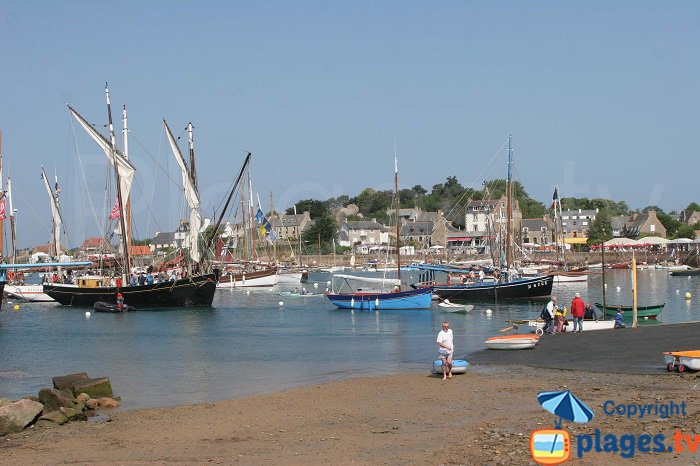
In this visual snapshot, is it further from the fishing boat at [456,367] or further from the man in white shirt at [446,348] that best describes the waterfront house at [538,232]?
the man in white shirt at [446,348]

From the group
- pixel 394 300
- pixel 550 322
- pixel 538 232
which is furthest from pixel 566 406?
pixel 538 232

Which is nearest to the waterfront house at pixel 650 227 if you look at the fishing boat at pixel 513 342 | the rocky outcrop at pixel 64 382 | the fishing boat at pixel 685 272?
the fishing boat at pixel 685 272

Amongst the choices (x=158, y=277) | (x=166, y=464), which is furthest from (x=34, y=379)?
(x=158, y=277)

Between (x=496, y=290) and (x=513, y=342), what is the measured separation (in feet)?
120

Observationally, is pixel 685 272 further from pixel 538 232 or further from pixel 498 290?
pixel 538 232

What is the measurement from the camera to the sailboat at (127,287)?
72062 mm

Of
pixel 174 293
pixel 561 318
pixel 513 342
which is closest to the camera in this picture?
pixel 513 342

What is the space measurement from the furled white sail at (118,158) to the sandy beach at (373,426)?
51416 millimetres

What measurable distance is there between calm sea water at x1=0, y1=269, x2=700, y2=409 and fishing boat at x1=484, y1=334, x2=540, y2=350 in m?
1.67

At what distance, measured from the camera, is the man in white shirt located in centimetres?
2605

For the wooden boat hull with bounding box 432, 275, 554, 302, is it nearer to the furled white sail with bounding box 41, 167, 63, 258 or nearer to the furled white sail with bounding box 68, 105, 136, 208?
the furled white sail with bounding box 68, 105, 136, 208

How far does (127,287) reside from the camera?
237 ft

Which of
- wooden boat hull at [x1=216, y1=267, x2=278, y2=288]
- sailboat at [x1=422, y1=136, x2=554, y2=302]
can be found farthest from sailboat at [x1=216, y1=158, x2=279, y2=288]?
sailboat at [x1=422, y1=136, x2=554, y2=302]

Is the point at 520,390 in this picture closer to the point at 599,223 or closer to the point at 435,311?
the point at 435,311
